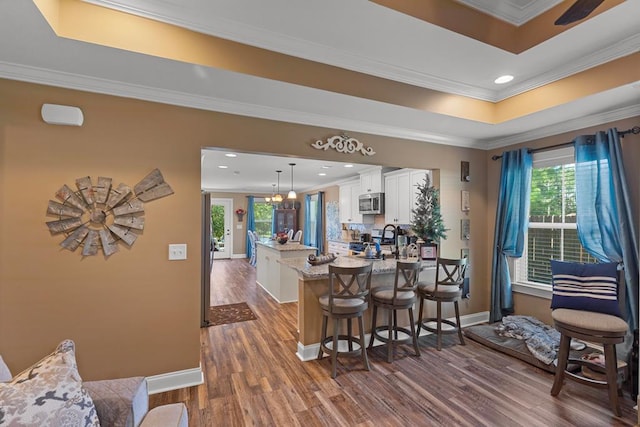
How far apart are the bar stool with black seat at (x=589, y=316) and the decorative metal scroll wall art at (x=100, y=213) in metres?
3.63

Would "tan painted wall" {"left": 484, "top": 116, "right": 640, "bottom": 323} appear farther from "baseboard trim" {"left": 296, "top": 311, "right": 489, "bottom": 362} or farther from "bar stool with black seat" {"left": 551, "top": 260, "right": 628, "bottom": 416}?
"bar stool with black seat" {"left": 551, "top": 260, "right": 628, "bottom": 416}

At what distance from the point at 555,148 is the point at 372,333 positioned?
3.01m

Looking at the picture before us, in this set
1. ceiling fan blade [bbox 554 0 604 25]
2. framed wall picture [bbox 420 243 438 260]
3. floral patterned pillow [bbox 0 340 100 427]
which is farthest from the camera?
framed wall picture [bbox 420 243 438 260]

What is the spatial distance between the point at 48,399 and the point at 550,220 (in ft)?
15.1

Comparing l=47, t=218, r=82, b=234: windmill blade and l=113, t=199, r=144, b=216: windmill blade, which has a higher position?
l=113, t=199, r=144, b=216: windmill blade

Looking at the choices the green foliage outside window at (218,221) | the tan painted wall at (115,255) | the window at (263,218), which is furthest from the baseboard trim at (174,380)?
→ the window at (263,218)

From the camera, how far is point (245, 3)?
1.89m

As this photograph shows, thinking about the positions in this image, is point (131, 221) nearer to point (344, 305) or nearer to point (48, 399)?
point (48, 399)

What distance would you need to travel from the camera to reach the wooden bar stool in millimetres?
2217

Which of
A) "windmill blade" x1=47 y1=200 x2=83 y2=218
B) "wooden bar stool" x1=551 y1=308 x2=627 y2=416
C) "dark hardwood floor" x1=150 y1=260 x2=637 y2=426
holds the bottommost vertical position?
"dark hardwood floor" x1=150 y1=260 x2=637 y2=426

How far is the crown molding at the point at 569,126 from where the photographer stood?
2830mm

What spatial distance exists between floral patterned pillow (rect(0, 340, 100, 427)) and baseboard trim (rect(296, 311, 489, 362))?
7.17 feet

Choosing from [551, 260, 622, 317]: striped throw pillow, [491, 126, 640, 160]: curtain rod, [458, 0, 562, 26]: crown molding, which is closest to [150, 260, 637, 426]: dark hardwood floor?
[551, 260, 622, 317]: striped throw pillow

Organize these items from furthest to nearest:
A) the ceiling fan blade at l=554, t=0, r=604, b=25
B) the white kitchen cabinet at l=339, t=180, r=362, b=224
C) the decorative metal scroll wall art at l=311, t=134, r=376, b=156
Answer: the white kitchen cabinet at l=339, t=180, r=362, b=224 < the decorative metal scroll wall art at l=311, t=134, r=376, b=156 < the ceiling fan blade at l=554, t=0, r=604, b=25
